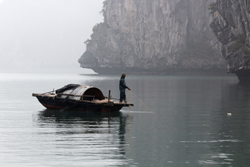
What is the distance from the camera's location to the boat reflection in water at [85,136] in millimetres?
14674

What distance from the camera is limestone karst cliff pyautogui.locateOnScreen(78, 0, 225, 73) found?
151m

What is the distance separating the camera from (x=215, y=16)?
8806 centimetres

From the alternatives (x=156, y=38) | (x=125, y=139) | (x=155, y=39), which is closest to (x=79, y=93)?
(x=125, y=139)

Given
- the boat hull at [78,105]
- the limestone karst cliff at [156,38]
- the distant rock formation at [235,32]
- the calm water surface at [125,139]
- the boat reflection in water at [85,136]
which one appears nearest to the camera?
the calm water surface at [125,139]

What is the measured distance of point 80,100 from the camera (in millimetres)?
28125

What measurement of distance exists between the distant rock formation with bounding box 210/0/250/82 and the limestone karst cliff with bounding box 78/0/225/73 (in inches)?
2396

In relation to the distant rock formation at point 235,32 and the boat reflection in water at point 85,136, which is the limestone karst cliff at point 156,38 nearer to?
the distant rock formation at point 235,32

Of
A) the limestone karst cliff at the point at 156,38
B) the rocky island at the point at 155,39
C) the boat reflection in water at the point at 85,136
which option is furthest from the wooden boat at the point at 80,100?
the limestone karst cliff at the point at 156,38

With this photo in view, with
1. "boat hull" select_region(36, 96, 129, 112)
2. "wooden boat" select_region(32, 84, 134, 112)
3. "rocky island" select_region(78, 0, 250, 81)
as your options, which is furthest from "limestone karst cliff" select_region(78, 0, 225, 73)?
"boat hull" select_region(36, 96, 129, 112)

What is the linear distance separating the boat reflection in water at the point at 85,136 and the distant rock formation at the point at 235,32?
52.5m

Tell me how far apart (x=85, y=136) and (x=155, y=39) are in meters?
138

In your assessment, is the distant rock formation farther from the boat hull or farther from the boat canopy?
the boat hull

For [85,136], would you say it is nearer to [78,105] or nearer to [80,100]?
[80,100]

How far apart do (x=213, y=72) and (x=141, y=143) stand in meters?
136
